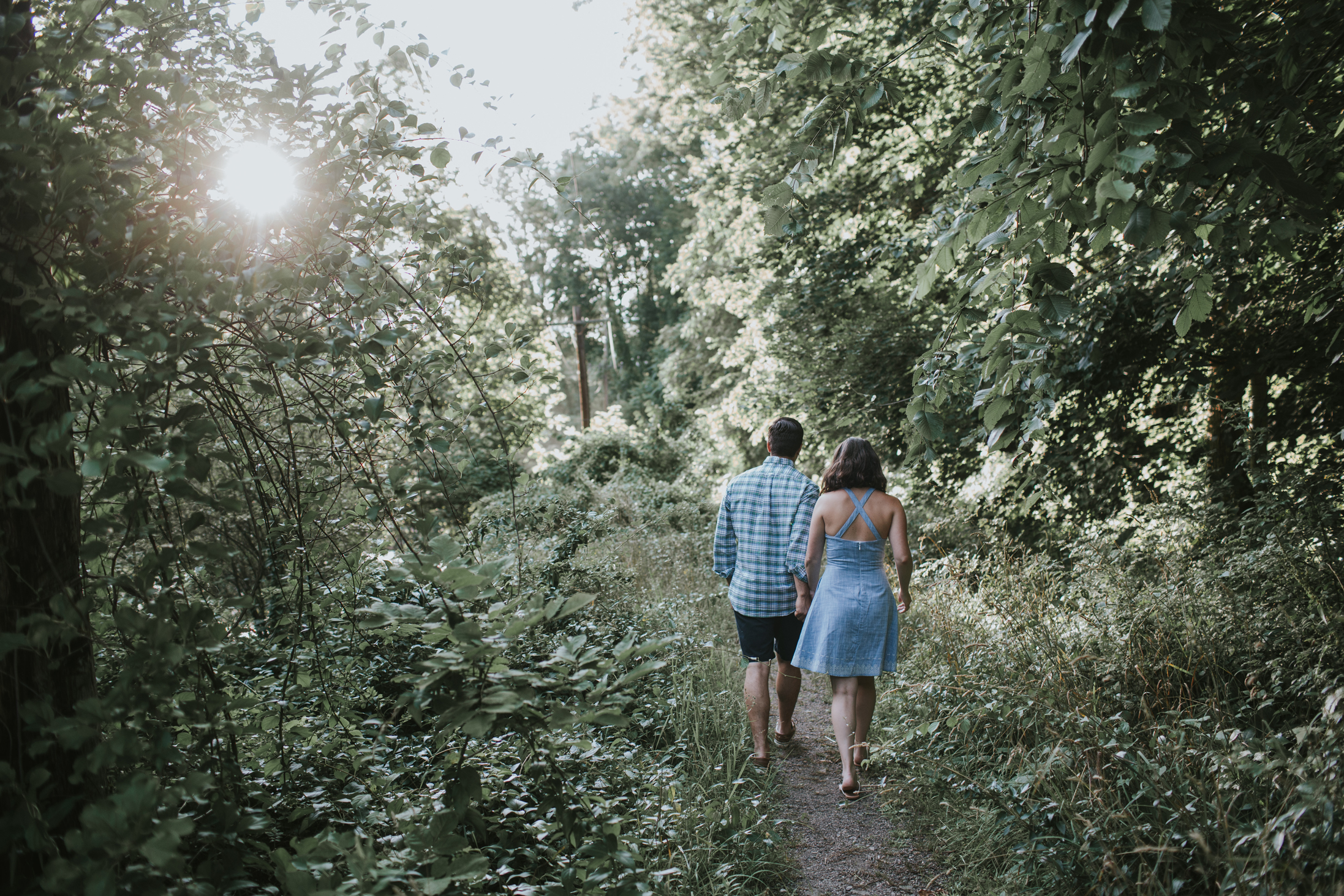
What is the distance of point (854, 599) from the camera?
14.3 feet

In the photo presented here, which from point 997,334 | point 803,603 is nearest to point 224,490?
point 997,334

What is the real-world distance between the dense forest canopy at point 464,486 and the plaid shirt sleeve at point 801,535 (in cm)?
108

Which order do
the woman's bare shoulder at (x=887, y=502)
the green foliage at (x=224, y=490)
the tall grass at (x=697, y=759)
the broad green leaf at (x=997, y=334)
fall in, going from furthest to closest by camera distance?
1. the woman's bare shoulder at (x=887, y=502)
2. the tall grass at (x=697, y=759)
3. the broad green leaf at (x=997, y=334)
4. the green foliage at (x=224, y=490)

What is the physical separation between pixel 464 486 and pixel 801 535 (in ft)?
6.89

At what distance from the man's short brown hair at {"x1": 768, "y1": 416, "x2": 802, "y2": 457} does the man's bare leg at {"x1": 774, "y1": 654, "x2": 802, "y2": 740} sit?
1298 mm

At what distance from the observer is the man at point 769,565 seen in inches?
182

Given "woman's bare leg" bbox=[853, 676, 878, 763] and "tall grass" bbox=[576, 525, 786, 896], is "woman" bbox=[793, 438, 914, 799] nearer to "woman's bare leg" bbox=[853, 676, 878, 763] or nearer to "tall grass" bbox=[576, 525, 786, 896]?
"woman's bare leg" bbox=[853, 676, 878, 763]

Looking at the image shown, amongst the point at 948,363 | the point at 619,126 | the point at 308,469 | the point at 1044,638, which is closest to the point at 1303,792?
the point at 948,363

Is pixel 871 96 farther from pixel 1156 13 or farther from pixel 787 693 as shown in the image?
pixel 787 693

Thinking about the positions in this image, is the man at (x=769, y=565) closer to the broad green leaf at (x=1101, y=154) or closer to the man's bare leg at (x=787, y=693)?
the man's bare leg at (x=787, y=693)

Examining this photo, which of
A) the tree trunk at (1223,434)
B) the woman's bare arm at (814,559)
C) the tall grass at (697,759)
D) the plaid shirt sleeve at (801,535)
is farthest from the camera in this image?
the tree trunk at (1223,434)

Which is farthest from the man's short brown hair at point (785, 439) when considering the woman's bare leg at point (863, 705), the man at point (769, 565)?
the woman's bare leg at point (863, 705)

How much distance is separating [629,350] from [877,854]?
124 ft

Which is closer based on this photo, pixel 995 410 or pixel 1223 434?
pixel 995 410
